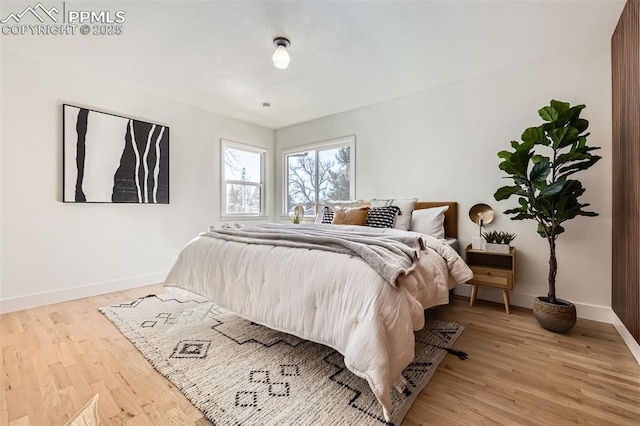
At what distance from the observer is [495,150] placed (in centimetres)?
290

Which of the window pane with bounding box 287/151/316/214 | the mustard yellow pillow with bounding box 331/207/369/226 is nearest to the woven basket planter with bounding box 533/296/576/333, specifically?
the mustard yellow pillow with bounding box 331/207/369/226

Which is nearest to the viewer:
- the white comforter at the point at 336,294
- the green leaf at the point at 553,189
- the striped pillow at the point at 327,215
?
the white comforter at the point at 336,294

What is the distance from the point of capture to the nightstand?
98.0 inches

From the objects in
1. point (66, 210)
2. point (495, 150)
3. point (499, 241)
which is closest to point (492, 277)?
point (499, 241)

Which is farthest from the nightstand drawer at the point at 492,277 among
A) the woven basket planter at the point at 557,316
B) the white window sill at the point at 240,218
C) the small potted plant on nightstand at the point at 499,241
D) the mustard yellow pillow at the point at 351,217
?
the white window sill at the point at 240,218

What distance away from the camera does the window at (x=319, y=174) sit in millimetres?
4195

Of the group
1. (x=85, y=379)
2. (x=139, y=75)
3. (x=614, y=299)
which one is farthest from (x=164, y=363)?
(x=614, y=299)

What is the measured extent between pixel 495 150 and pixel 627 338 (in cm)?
186

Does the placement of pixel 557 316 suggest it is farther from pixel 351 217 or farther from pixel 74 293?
pixel 74 293

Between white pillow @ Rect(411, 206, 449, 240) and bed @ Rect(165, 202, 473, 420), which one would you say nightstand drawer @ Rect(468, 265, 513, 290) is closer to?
white pillow @ Rect(411, 206, 449, 240)

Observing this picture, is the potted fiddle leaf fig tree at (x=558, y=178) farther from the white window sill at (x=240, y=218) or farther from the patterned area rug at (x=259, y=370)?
the white window sill at (x=240, y=218)

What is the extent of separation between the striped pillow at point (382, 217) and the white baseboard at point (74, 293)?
2.86 metres

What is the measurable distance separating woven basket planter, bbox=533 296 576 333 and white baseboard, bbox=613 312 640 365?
0.29 metres

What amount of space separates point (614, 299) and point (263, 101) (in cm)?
424
